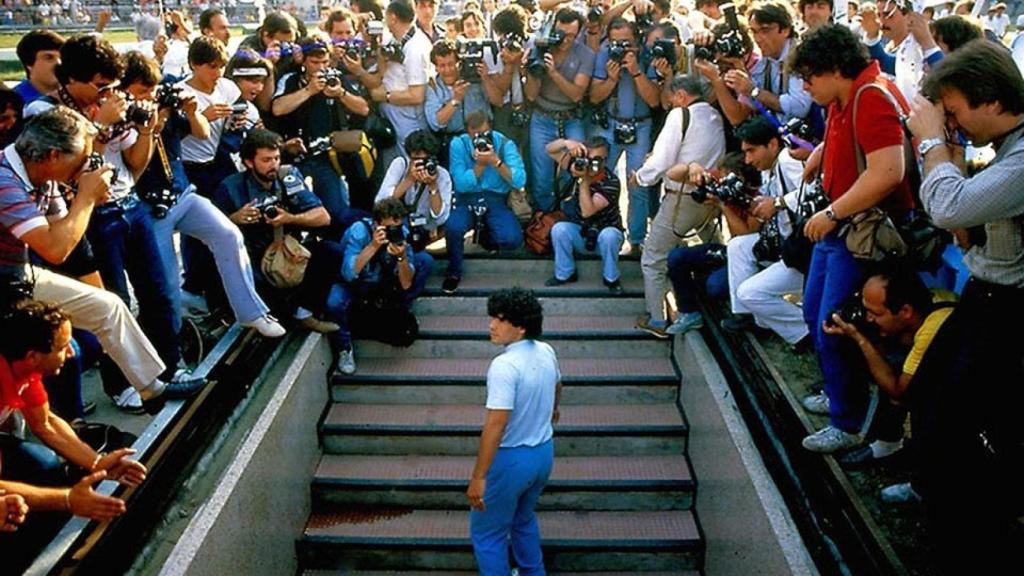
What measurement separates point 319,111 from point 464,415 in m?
2.27

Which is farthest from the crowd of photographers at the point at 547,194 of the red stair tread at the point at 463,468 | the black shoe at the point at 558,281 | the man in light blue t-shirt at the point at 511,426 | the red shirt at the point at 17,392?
the man in light blue t-shirt at the point at 511,426

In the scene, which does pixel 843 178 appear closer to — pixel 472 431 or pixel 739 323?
pixel 739 323

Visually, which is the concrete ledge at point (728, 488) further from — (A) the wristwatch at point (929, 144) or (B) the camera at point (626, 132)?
(A) the wristwatch at point (929, 144)

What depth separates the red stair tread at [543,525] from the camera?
185 inches

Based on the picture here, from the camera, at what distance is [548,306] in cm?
577

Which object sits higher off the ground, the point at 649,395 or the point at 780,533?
the point at 780,533

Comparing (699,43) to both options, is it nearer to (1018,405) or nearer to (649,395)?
(649,395)

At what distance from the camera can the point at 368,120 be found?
587cm

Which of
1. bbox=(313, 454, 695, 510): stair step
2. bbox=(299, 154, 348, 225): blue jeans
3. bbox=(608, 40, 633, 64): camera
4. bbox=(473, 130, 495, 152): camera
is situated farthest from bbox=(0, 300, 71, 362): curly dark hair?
bbox=(608, 40, 633, 64): camera

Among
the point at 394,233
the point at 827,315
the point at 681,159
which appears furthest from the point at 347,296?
the point at 827,315

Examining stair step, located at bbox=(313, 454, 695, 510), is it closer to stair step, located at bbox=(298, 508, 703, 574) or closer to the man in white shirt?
stair step, located at bbox=(298, 508, 703, 574)

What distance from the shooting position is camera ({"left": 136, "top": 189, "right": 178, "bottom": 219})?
413 cm

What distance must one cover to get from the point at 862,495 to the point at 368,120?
4.04 meters

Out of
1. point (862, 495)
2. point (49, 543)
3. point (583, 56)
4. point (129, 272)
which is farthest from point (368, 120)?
point (862, 495)
